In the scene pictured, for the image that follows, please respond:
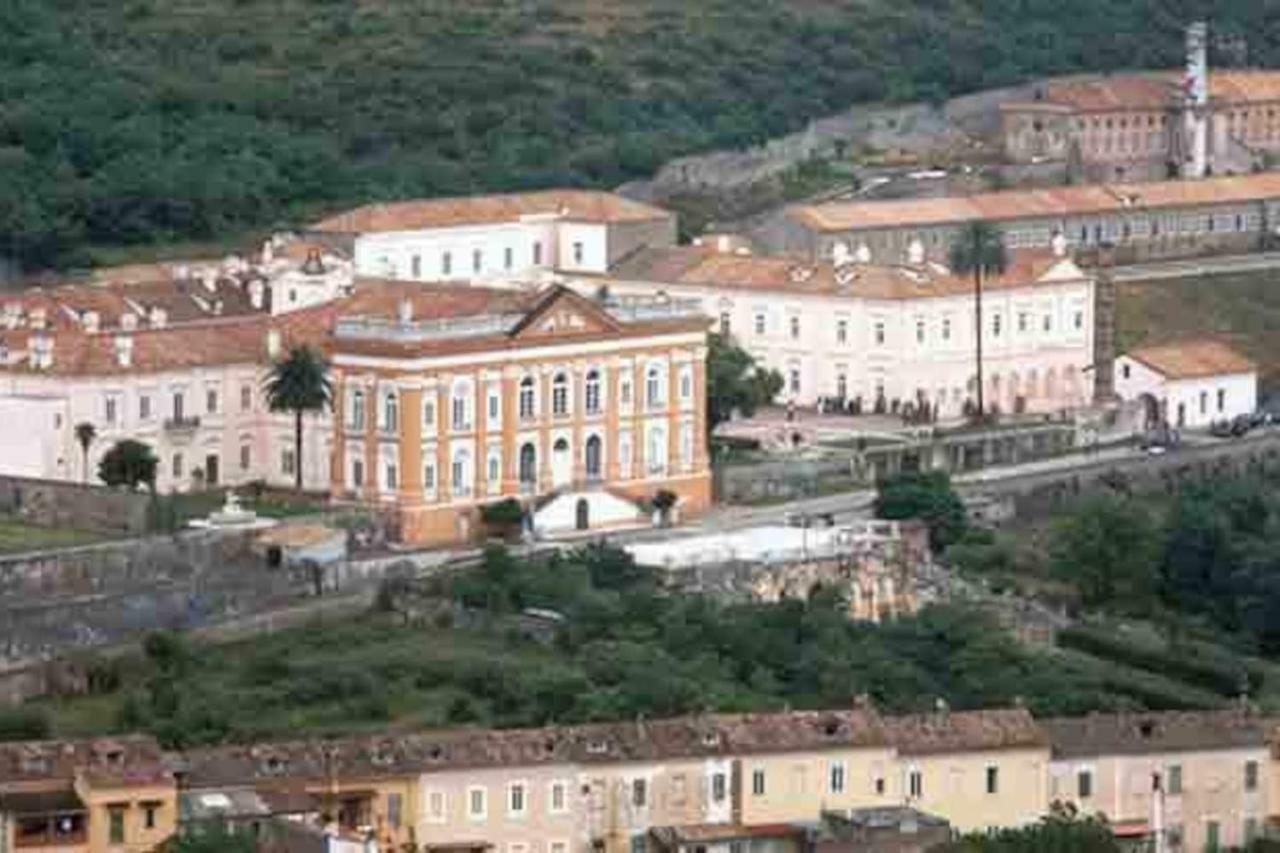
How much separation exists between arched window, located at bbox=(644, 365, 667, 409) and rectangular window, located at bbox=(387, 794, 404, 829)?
1845 cm

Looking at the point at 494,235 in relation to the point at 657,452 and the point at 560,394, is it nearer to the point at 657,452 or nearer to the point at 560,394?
the point at 657,452

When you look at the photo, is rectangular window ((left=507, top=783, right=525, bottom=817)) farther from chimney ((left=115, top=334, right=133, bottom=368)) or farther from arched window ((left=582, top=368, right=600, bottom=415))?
arched window ((left=582, top=368, right=600, bottom=415))

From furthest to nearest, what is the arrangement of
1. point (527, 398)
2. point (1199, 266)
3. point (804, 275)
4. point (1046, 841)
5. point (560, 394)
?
1. point (1199, 266)
2. point (804, 275)
3. point (560, 394)
4. point (527, 398)
5. point (1046, 841)

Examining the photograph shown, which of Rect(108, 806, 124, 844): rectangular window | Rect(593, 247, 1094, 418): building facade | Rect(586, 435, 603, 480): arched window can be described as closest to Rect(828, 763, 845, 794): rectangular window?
Rect(108, 806, 124, 844): rectangular window

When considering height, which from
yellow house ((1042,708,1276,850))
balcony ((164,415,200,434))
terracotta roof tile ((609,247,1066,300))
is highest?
terracotta roof tile ((609,247,1066,300))

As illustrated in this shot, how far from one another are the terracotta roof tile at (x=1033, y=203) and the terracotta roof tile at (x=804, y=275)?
479 centimetres

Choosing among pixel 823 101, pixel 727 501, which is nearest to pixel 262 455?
pixel 727 501

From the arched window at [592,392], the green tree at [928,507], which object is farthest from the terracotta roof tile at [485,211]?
the green tree at [928,507]

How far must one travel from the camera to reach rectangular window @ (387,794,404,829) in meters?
74.6

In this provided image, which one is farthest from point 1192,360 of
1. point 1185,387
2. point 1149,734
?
point 1149,734

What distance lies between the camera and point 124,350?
299 feet

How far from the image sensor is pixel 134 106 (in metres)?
115

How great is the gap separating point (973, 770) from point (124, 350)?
17274 millimetres

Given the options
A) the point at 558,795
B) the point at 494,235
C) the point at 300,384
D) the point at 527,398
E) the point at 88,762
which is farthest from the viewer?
the point at 494,235
